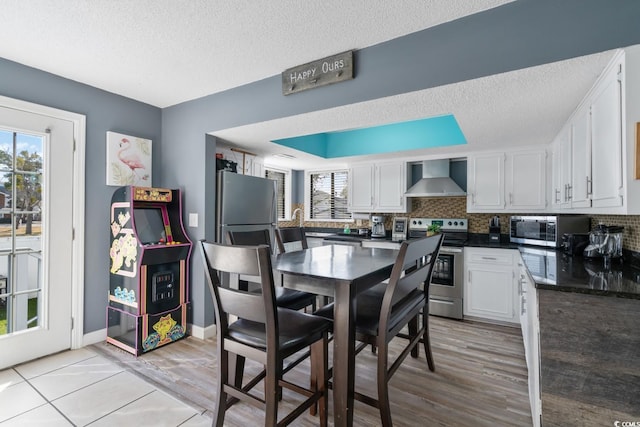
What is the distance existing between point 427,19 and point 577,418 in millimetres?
2214

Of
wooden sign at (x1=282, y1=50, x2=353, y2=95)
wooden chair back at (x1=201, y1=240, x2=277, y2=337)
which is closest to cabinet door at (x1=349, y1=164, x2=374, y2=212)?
wooden sign at (x1=282, y1=50, x2=353, y2=95)

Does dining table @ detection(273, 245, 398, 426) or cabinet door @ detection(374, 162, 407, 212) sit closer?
dining table @ detection(273, 245, 398, 426)

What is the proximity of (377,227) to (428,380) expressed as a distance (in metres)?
2.48

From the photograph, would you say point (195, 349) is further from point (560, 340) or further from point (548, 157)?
point (548, 157)

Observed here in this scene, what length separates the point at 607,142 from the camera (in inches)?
64.3

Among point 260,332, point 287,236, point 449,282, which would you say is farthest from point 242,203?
point 449,282

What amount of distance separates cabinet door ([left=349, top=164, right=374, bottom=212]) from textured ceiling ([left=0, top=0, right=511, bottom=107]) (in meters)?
2.32

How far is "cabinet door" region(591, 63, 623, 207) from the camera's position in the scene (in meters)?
1.50

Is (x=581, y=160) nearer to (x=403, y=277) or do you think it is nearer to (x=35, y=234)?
(x=403, y=277)

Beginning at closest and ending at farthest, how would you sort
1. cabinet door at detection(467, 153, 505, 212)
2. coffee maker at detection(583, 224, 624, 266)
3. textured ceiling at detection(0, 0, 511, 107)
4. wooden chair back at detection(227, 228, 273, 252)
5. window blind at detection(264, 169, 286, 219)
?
textured ceiling at detection(0, 0, 511, 107), coffee maker at detection(583, 224, 624, 266), wooden chair back at detection(227, 228, 273, 252), cabinet door at detection(467, 153, 505, 212), window blind at detection(264, 169, 286, 219)

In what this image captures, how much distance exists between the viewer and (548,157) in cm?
337

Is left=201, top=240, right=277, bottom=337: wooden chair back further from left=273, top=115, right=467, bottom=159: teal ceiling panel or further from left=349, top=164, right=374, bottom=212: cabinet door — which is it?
left=349, top=164, right=374, bottom=212: cabinet door

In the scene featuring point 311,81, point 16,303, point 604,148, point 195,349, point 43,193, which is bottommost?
point 195,349

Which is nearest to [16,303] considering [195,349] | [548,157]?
[195,349]
